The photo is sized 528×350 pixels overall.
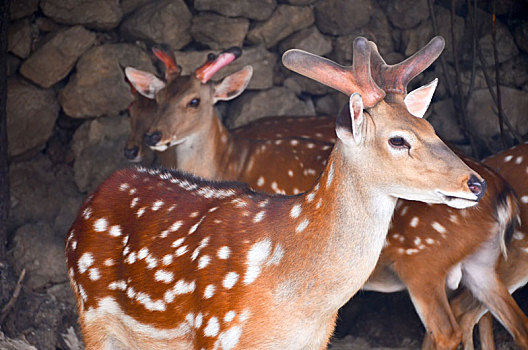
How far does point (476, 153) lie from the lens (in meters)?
6.34

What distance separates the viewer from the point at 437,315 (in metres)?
4.29

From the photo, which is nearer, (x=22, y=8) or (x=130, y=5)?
(x=22, y=8)

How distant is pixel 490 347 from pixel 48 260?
11.5 ft

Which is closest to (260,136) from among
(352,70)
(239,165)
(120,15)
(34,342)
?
(239,165)

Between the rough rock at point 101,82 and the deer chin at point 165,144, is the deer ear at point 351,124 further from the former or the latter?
the rough rock at point 101,82

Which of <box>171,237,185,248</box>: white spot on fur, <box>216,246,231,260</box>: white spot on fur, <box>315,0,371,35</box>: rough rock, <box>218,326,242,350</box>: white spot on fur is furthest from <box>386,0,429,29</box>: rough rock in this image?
<box>218,326,242,350</box>: white spot on fur

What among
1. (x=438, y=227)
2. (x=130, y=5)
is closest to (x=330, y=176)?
(x=438, y=227)

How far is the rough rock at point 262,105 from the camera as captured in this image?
6.74 metres

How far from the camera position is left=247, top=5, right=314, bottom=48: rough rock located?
6.57 m

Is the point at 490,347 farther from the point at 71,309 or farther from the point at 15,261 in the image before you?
the point at 15,261

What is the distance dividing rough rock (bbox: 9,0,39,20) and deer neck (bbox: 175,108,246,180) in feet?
5.93

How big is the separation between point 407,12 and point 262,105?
5.20ft

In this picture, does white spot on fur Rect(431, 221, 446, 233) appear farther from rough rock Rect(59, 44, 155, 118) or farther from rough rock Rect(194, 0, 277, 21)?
rough rock Rect(59, 44, 155, 118)

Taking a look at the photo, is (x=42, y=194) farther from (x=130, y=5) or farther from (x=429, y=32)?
(x=429, y=32)
